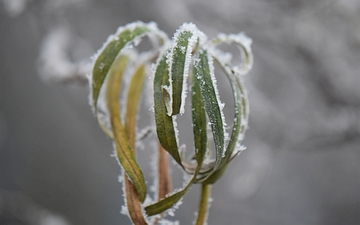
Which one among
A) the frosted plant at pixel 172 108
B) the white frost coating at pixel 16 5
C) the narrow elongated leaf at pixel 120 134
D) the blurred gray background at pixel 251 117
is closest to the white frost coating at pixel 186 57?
the frosted plant at pixel 172 108

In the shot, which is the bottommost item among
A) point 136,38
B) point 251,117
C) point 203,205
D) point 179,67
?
point 203,205

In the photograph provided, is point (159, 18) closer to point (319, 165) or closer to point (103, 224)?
point (103, 224)

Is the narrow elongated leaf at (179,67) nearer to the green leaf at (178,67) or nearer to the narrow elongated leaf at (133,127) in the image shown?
the green leaf at (178,67)

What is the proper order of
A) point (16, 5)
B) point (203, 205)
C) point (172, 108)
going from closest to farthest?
1. point (172, 108)
2. point (203, 205)
3. point (16, 5)

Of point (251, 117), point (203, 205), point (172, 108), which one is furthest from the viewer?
point (251, 117)

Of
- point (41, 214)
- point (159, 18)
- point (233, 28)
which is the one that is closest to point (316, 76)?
point (233, 28)

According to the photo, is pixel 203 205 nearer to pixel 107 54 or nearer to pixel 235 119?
pixel 235 119

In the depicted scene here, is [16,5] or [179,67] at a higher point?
[16,5]

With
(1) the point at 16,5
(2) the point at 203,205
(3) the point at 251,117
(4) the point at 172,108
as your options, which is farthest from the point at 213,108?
(3) the point at 251,117
